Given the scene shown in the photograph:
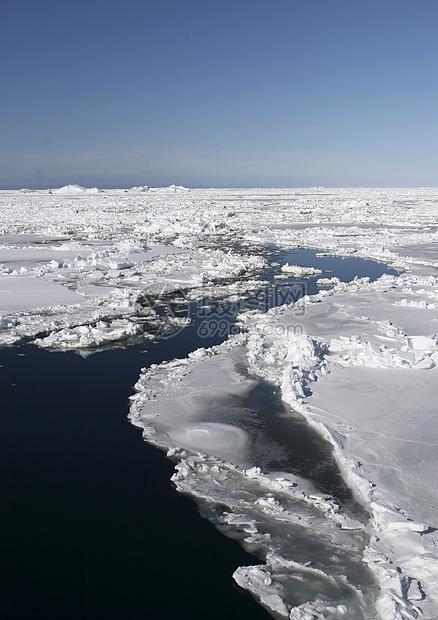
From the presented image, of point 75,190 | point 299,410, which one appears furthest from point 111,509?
point 75,190

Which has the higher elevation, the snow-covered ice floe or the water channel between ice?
the snow-covered ice floe

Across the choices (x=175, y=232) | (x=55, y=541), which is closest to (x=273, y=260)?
(x=175, y=232)

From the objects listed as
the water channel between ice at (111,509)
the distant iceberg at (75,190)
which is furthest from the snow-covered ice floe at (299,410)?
the distant iceberg at (75,190)

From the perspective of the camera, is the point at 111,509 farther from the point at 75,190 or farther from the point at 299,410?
the point at 75,190

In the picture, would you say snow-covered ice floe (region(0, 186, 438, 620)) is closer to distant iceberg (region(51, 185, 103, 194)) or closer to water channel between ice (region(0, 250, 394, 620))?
water channel between ice (region(0, 250, 394, 620))

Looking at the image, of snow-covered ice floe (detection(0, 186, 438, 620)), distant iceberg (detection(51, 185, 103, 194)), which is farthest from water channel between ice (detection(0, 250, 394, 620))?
distant iceberg (detection(51, 185, 103, 194))

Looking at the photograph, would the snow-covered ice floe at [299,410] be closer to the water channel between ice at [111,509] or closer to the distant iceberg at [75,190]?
the water channel between ice at [111,509]

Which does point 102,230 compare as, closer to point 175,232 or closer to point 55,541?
point 175,232
